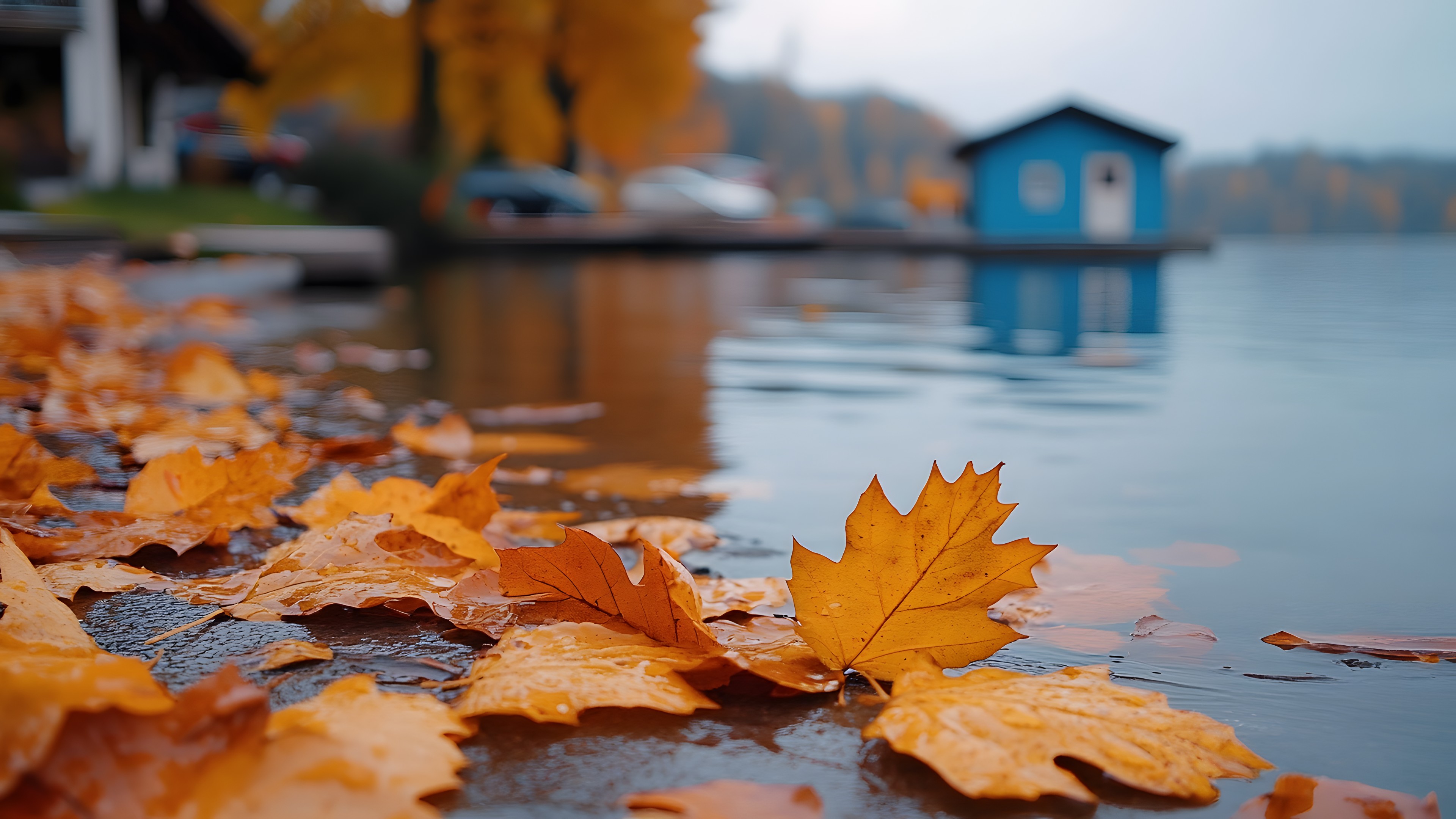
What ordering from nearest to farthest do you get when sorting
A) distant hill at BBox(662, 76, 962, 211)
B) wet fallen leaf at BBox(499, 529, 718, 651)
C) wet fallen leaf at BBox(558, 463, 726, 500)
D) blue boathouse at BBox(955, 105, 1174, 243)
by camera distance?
wet fallen leaf at BBox(499, 529, 718, 651) → wet fallen leaf at BBox(558, 463, 726, 500) → blue boathouse at BBox(955, 105, 1174, 243) → distant hill at BBox(662, 76, 962, 211)

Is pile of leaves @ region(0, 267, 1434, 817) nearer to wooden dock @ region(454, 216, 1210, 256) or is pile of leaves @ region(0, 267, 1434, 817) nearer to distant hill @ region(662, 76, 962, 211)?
wooden dock @ region(454, 216, 1210, 256)

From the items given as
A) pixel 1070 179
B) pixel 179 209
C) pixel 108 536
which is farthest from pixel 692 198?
pixel 108 536

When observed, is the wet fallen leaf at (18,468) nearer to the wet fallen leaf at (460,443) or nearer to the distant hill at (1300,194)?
the wet fallen leaf at (460,443)

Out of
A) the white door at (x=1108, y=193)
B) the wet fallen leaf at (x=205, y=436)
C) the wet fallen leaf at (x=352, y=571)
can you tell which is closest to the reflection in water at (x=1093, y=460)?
the wet fallen leaf at (x=352, y=571)

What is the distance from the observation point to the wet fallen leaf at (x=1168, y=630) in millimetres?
1226

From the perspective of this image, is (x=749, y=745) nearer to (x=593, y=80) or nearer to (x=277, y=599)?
(x=277, y=599)

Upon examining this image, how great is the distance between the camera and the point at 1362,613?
1.35 metres

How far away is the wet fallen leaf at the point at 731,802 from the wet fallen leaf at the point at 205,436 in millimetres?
1321

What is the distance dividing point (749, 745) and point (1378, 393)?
311cm

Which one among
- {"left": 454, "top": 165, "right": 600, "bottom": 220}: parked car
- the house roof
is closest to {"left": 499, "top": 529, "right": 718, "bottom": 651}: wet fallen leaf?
the house roof

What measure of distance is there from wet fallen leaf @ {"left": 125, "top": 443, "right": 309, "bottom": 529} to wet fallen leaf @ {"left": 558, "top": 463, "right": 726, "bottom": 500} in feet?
1.80

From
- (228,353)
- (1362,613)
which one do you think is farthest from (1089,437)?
(228,353)

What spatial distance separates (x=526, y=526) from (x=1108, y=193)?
66.9ft

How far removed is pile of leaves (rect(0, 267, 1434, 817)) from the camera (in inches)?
28.4
